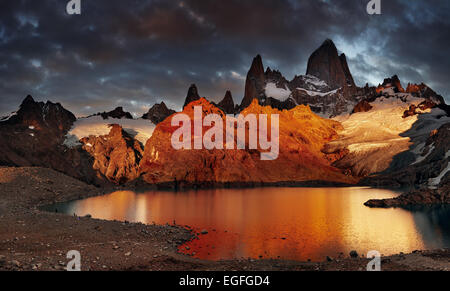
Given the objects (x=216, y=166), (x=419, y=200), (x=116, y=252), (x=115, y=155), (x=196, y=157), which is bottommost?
(x=116, y=252)

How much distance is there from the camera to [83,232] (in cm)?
3186

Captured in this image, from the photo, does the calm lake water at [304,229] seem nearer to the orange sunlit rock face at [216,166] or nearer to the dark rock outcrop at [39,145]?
the orange sunlit rock face at [216,166]

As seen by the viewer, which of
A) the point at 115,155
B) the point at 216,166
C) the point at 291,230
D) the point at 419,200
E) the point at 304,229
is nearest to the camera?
the point at 291,230

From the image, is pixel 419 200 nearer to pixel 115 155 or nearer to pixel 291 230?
pixel 291 230

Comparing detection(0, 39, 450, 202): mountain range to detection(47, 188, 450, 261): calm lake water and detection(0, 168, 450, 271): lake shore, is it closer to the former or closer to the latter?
detection(47, 188, 450, 261): calm lake water

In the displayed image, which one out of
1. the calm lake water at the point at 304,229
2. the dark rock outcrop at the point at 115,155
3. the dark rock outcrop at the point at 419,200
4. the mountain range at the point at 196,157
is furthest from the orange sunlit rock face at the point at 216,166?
the dark rock outcrop at the point at 419,200

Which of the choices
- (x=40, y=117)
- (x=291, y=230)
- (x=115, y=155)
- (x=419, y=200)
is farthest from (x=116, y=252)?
(x=40, y=117)

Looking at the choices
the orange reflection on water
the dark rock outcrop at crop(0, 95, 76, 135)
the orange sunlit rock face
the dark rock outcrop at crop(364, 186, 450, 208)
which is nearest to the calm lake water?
the orange reflection on water

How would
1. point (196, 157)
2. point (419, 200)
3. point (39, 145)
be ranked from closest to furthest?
point (419, 200) < point (196, 157) < point (39, 145)

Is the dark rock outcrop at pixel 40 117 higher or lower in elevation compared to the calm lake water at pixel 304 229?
higher

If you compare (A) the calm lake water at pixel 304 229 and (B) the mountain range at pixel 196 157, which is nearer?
(A) the calm lake water at pixel 304 229

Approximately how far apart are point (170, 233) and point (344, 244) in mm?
17703
